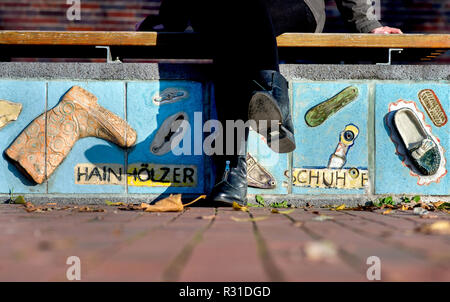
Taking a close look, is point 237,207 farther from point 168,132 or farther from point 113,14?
point 113,14

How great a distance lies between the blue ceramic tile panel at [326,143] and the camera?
256cm

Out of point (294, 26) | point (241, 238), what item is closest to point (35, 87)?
point (294, 26)

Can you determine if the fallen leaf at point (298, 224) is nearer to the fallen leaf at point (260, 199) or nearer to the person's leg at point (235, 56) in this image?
the person's leg at point (235, 56)

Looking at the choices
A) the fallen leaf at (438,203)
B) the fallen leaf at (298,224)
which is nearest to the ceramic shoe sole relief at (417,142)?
the fallen leaf at (438,203)

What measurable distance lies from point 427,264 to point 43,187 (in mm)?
2314

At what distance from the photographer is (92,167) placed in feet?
8.43

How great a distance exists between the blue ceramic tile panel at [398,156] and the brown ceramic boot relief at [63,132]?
63.5 inches

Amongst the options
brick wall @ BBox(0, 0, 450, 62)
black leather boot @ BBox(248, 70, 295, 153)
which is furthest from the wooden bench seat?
brick wall @ BBox(0, 0, 450, 62)

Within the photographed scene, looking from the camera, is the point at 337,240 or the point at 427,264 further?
the point at 337,240

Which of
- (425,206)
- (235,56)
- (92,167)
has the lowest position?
(425,206)

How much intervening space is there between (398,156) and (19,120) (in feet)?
8.09

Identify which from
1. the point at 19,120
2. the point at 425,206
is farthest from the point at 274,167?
the point at 19,120
